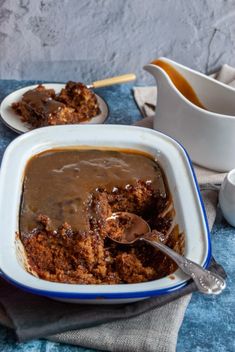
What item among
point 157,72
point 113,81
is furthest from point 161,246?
point 113,81

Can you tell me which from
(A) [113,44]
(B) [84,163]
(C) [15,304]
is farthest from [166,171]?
(A) [113,44]

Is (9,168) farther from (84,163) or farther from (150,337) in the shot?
(150,337)

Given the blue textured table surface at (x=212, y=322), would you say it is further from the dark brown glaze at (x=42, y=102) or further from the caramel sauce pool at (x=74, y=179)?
the dark brown glaze at (x=42, y=102)

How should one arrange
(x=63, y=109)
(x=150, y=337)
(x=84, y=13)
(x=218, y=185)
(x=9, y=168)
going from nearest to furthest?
(x=150, y=337), (x=9, y=168), (x=218, y=185), (x=63, y=109), (x=84, y=13)

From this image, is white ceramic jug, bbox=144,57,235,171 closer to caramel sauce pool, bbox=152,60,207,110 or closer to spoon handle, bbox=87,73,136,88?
caramel sauce pool, bbox=152,60,207,110

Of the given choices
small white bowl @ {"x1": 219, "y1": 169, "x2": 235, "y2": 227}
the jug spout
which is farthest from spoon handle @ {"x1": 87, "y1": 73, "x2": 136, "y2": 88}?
small white bowl @ {"x1": 219, "y1": 169, "x2": 235, "y2": 227}

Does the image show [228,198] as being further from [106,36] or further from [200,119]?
[106,36]
